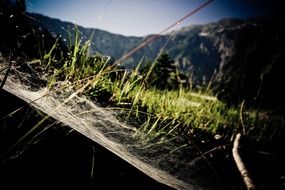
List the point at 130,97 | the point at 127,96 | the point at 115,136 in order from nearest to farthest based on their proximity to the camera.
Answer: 1. the point at 115,136
2. the point at 127,96
3. the point at 130,97

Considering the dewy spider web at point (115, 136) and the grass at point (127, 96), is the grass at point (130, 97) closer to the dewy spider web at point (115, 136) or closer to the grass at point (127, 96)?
the grass at point (127, 96)

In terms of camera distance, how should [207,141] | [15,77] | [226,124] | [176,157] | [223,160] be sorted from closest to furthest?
[15,77], [176,157], [223,160], [207,141], [226,124]

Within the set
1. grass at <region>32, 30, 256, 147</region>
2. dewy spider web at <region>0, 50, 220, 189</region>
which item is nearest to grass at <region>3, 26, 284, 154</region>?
grass at <region>32, 30, 256, 147</region>

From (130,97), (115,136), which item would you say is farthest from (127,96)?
(115,136)

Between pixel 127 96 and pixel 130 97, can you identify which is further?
pixel 130 97

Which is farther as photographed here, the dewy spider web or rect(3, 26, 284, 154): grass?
rect(3, 26, 284, 154): grass

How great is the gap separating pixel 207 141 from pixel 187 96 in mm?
1016

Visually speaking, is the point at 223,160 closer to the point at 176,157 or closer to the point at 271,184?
the point at 271,184

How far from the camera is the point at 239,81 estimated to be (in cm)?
2472

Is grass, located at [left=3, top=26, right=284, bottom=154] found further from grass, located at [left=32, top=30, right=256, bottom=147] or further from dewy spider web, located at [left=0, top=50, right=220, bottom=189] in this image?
dewy spider web, located at [left=0, top=50, right=220, bottom=189]

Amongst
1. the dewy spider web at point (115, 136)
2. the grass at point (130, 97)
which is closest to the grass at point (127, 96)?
the grass at point (130, 97)

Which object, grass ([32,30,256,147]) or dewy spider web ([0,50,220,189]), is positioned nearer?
dewy spider web ([0,50,220,189])

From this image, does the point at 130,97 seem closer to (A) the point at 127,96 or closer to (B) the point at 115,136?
(A) the point at 127,96

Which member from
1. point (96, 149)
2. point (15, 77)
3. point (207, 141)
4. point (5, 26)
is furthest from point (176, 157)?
point (5, 26)
